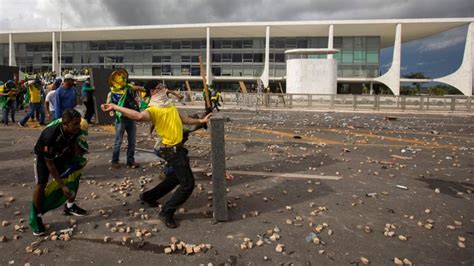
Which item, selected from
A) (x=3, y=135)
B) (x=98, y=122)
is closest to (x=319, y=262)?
(x=3, y=135)

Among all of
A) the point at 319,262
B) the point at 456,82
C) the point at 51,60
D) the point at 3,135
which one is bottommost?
the point at 319,262

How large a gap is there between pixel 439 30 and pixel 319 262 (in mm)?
60056

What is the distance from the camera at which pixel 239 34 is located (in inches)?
2292

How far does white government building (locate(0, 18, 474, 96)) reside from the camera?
171ft

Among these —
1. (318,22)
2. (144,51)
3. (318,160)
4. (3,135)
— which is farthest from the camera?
(144,51)

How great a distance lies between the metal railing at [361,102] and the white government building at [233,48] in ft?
65.6

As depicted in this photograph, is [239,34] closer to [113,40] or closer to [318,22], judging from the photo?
[318,22]

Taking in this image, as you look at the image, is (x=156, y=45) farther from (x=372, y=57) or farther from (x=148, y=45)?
(x=372, y=57)

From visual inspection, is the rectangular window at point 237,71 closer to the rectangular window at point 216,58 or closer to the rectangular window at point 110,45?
the rectangular window at point 216,58

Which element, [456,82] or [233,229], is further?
[456,82]

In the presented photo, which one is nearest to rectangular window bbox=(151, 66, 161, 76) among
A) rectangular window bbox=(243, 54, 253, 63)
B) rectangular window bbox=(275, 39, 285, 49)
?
rectangular window bbox=(243, 54, 253, 63)

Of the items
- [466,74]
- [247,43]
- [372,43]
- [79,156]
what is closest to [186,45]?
[247,43]

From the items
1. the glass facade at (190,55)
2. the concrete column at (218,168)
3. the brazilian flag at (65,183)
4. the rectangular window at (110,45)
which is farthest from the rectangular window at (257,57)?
the brazilian flag at (65,183)

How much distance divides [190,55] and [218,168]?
5933 centimetres
